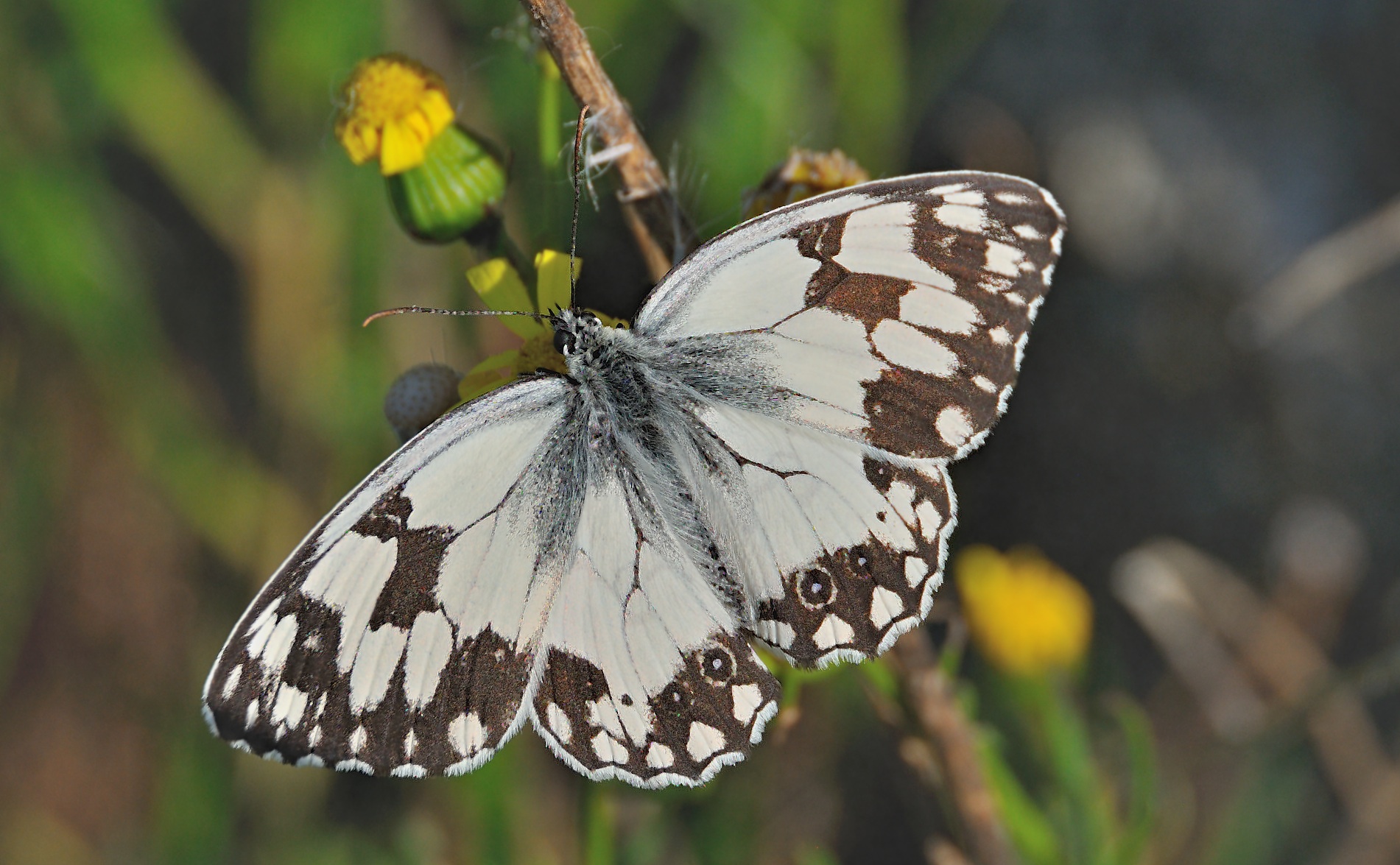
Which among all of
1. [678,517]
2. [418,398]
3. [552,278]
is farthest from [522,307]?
[678,517]

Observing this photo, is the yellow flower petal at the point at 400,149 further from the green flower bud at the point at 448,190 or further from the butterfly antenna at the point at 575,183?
the butterfly antenna at the point at 575,183

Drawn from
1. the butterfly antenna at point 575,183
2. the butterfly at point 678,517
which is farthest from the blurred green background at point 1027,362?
the butterfly at point 678,517

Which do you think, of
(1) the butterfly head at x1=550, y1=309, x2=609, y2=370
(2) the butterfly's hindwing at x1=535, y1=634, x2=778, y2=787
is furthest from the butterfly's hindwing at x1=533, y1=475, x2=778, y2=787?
(1) the butterfly head at x1=550, y1=309, x2=609, y2=370

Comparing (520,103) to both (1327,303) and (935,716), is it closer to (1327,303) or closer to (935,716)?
(935,716)

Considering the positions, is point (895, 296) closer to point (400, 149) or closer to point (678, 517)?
point (678, 517)

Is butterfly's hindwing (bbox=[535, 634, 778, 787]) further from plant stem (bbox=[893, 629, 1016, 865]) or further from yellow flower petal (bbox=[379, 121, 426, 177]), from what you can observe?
yellow flower petal (bbox=[379, 121, 426, 177])

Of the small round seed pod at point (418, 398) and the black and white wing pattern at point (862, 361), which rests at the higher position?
the small round seed pod at point (418, 398)
